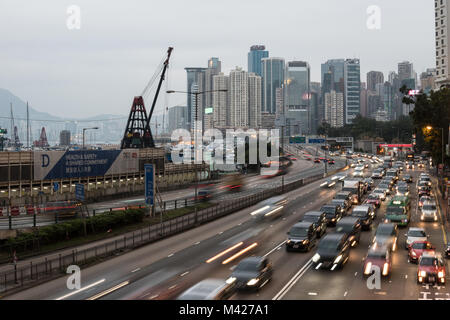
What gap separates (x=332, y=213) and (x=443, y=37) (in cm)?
9573

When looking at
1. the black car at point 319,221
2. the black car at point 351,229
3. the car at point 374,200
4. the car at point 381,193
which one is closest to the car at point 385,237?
the black car at point 351,229

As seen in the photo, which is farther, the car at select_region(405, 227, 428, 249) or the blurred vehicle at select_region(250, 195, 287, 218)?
the blurred vehicle at select_region(250, 195, 287, 218)

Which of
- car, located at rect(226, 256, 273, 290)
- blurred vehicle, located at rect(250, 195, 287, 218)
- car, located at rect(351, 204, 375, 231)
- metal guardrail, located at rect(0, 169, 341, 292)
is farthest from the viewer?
blurred vehicle, located at rect(250, 195, 287, 218)

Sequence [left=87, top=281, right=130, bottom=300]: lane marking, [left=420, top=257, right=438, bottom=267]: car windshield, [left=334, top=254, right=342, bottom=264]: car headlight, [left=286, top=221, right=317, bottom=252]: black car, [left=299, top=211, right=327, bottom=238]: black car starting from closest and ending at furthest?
1. [left=87, top=281, right=130, bottom=300]: lane marking
2. [left=420, top=257, right=438, bottom=267]: car windshield
3. [left=334, top=254, right=342, bottom=264]: car headlight
4. [left=286, top=221, right=317, bottom=252]: black car
5. [left=299, top=211, right=327, bottom=238]: black car

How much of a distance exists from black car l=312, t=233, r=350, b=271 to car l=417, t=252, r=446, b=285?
371 centimetres

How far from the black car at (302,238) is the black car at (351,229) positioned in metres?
1.60

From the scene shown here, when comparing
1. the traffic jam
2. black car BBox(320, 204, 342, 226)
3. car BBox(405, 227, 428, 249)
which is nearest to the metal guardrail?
the traffic jam

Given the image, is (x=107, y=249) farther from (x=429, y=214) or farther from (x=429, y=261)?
(x=429, y=214)

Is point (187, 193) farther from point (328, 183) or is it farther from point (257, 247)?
point (257, 247)

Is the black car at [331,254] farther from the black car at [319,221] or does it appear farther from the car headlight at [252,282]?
the black car at [319,221]

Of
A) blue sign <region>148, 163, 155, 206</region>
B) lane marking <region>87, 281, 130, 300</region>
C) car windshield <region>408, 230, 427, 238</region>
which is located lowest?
lane marking <region>87, 281, 130, 300</region>

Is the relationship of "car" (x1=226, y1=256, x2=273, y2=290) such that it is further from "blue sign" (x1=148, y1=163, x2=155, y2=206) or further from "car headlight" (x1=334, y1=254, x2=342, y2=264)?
"blue sign" (x1=148, y1=163, x2=155, y2=206)

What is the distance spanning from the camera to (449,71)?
361 ft

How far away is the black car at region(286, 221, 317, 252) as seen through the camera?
84.4 feet
